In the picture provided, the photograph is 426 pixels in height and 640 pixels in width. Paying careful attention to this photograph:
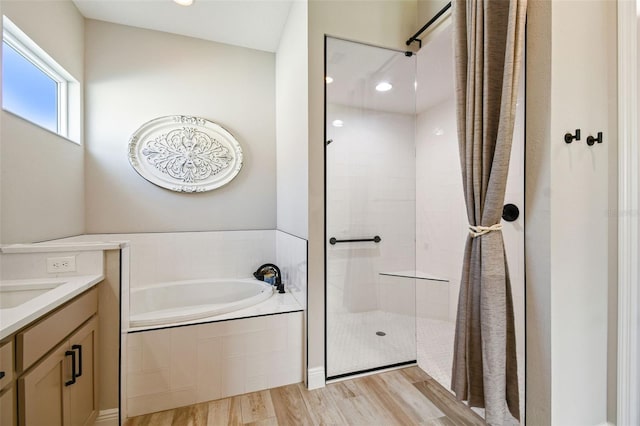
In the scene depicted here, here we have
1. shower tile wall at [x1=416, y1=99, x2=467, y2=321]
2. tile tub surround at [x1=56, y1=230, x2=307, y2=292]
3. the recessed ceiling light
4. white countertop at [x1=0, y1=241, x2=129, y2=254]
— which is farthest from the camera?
shower tile wall at [x1=416, y1=99, x2=467, y2=321]

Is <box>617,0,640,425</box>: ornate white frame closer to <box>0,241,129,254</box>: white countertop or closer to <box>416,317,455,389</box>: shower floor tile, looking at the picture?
<box>416,317,455,389</box>: shower floor tile

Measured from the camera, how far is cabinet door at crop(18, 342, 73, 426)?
38.0 inches

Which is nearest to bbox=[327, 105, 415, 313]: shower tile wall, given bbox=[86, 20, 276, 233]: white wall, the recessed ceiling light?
the recessed ceiling light

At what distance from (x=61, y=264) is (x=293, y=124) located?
5.35 ft

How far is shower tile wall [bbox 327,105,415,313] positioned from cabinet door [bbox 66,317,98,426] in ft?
4.27

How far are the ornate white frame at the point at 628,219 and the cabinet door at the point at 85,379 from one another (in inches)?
93.5

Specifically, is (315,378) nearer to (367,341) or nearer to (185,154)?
(367,341)

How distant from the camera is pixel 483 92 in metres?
1.25

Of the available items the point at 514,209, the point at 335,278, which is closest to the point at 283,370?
the point at 335,278

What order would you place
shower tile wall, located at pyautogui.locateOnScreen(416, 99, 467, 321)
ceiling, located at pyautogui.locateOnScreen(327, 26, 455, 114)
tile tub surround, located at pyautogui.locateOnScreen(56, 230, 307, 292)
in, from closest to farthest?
ceiling, located at pyautogui.locateOnScreen(327, 26, 455, 114)
tile tub surround, located at pyautogui.locateOnScreen(56, 230, 307, 292)
shower tile wall, located at pyautogui.locateOnScreen(416, 99, 467, 321)

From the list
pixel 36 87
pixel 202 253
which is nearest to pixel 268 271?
pixel 202 253

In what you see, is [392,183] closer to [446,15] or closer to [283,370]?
[446,15]

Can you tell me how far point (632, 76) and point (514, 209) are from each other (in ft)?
2.33

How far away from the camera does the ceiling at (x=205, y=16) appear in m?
2.21
